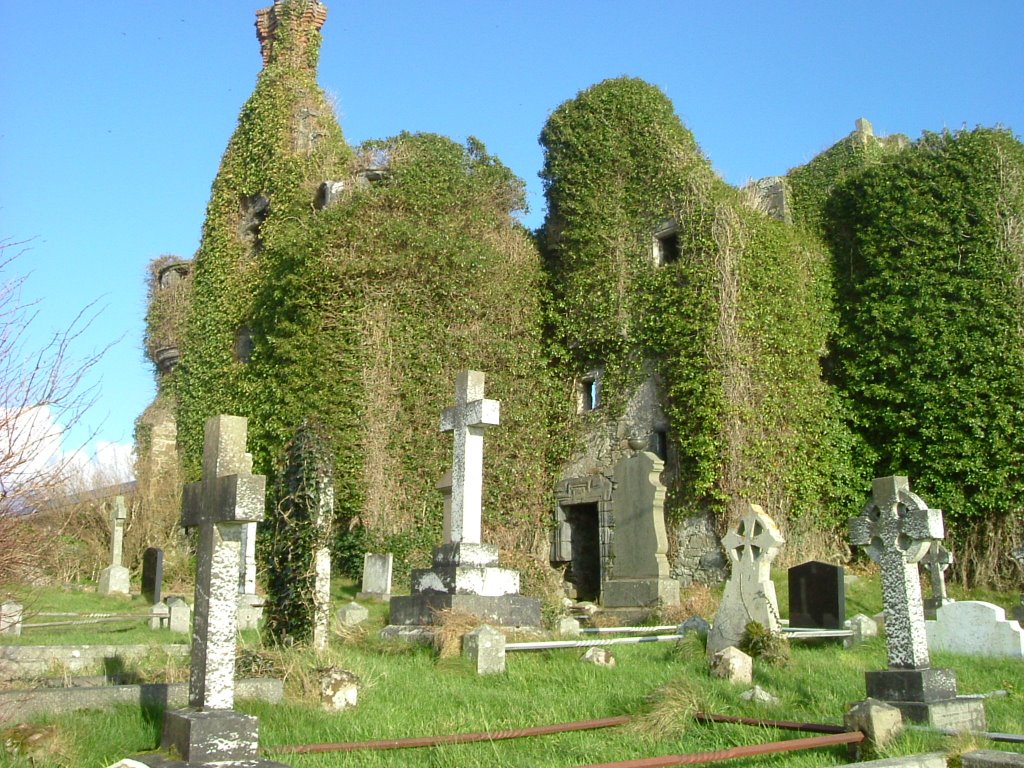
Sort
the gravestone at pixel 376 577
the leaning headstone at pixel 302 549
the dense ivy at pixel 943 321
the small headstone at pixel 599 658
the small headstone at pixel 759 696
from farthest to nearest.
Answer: the dense ivy at pixel 943 321, the gravestone at pixel 376 577, the leaning headstone at pixel 302 549, the small headstone at pixel 599 658, the small headstone at pixel 759 696

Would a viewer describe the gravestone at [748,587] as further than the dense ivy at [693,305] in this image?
No

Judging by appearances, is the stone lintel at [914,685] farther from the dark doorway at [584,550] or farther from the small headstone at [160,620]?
the dark doorway at [584,550]

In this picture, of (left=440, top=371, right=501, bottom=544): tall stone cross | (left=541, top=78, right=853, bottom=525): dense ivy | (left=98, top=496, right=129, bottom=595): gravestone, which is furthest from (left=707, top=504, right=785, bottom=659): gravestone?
(left=98, top=496, right=129, bottom=595): gravestone

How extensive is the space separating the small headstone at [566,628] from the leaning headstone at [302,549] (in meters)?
2.87

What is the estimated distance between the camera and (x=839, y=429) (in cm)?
1788

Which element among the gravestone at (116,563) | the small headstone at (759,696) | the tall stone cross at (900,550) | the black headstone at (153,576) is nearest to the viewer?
the tall stone cross at (900,550)

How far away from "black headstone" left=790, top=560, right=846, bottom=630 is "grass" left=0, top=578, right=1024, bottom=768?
194 centimetres

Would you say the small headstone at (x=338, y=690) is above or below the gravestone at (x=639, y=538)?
below

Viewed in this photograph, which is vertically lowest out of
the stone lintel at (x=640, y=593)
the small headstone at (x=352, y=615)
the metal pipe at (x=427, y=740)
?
the metal pipe at (x=427, y=740)

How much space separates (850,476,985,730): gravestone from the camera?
255 inches

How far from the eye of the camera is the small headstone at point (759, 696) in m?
7.21

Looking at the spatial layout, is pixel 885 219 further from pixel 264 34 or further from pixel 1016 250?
pixel 264 34

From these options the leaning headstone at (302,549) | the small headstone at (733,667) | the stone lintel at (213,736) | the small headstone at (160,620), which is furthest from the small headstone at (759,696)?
the small headstone at (160,620)

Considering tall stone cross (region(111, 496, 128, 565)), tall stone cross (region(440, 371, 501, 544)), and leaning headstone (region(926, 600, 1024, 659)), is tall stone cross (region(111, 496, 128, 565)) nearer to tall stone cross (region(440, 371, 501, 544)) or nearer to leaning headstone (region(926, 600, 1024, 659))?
tall stone cross (region(440, 371, 501, 544))
